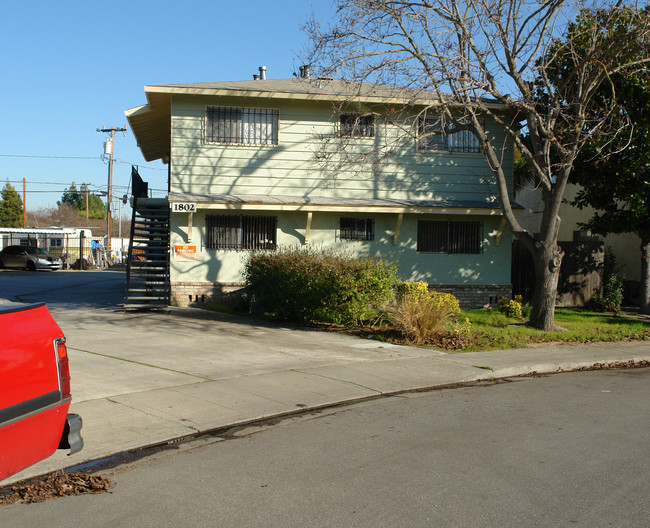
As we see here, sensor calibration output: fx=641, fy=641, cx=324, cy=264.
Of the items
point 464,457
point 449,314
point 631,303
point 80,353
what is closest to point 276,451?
point 464,457

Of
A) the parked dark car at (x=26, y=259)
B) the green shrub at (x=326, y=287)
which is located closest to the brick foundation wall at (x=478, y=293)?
the green shrub at (x=326, y=287)

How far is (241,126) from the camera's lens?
707 inches

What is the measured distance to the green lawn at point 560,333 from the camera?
1320cm

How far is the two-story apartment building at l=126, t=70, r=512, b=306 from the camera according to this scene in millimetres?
17625

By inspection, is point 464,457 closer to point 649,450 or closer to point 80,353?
point 649,450

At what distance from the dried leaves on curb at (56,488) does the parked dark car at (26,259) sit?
33663 millimetres

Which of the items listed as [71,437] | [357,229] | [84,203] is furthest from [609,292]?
[84,203]

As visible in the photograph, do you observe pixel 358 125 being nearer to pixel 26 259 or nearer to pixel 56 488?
pixel 56 488

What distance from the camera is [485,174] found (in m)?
18.9

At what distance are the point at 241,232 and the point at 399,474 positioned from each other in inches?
524

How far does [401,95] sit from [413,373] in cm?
990

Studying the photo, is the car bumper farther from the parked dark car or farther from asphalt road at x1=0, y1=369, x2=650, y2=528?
the parked dark car

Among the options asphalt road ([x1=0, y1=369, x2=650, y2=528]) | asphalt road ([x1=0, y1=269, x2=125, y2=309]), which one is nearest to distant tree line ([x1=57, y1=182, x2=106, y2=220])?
asphalt road ([x1=0, y1=269, x2=125, y2=309])

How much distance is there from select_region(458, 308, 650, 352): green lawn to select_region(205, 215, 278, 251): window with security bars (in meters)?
5.86
